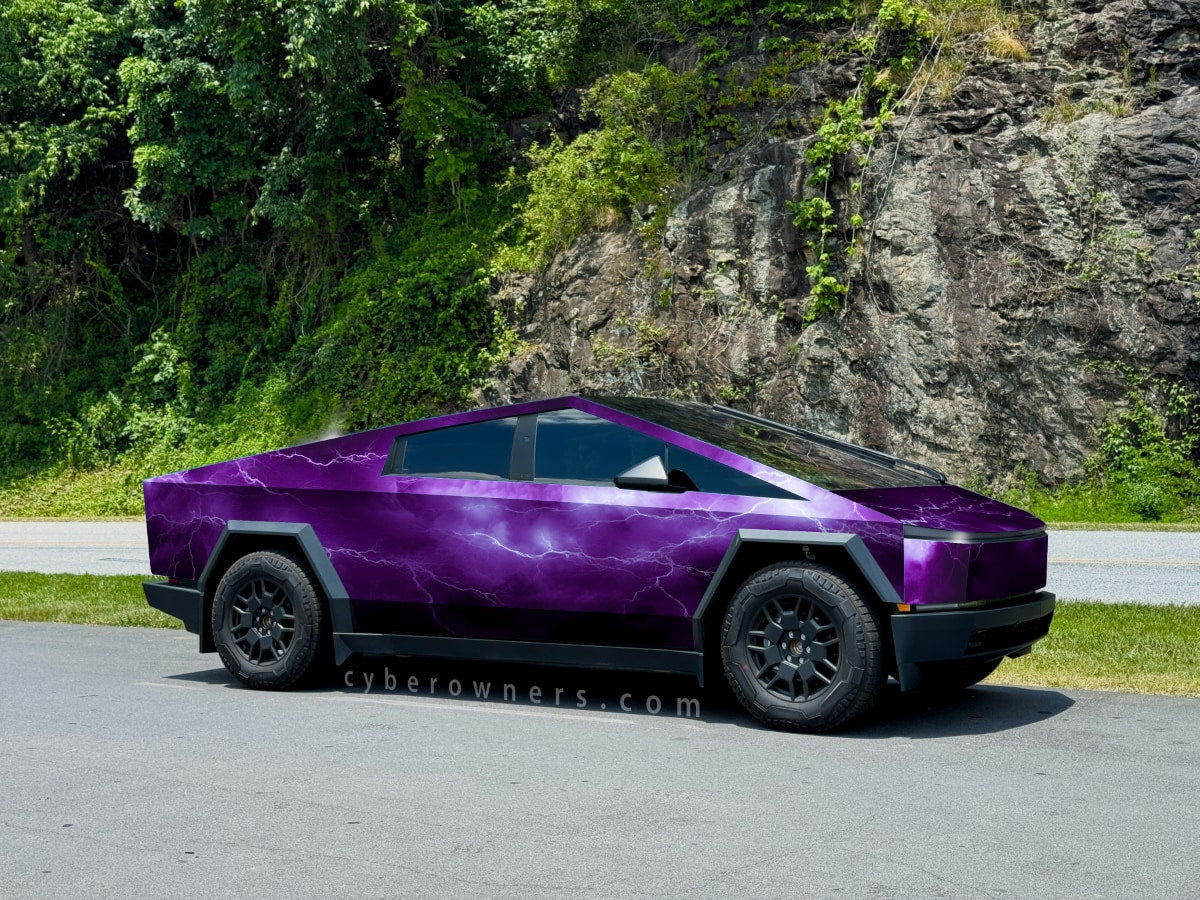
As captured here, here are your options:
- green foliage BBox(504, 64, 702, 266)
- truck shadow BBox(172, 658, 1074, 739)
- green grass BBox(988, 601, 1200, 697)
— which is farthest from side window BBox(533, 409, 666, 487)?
green foliage BBox(504, 64, 702, 266)

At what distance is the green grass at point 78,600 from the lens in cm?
1142

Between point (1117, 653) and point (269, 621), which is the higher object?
point (269, 621)

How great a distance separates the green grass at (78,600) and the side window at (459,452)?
4.21 metres

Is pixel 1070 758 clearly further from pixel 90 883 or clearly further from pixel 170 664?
pixel 170 664

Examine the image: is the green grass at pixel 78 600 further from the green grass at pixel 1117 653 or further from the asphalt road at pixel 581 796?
the green grass at pixel 1117 653

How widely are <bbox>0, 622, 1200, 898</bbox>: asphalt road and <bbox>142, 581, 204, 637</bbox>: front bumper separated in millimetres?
396

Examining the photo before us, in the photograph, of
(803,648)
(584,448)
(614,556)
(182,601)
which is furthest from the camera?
(182,601)

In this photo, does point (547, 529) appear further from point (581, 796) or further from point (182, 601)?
point (182, 601)

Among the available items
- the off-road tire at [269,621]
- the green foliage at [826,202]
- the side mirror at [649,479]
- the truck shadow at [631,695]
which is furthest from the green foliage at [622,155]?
the side mirror at [649,479]

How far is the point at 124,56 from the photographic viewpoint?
2988 cm

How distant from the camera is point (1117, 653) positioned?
873 cm

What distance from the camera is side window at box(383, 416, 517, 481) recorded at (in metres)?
7.39

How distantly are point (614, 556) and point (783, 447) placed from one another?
112 centimetres

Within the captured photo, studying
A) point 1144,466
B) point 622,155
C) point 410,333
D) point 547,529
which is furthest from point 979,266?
point 547,529
